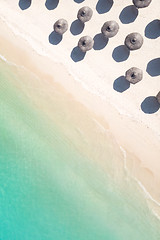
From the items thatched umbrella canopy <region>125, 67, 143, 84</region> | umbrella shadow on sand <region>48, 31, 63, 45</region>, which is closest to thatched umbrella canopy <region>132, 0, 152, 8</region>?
thatched umbrella canopy <region>125, 67, 143, 84</region>

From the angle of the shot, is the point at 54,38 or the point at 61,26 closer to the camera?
the point at 61,26

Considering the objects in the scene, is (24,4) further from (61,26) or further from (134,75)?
(134,75)

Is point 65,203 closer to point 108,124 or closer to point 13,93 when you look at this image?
point 108,124

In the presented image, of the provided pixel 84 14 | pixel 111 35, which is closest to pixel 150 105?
pixel 111 35

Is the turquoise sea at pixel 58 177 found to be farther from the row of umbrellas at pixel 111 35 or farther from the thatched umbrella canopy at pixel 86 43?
the row of umbrellas at pixel 111 35

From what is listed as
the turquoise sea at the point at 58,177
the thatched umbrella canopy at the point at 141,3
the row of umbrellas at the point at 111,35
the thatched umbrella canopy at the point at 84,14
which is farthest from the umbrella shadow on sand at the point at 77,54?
the thatched umbrella canopy at the point at 141,3
